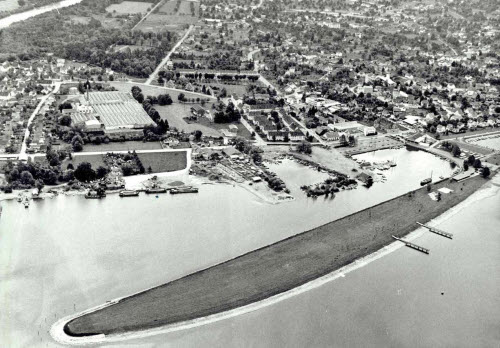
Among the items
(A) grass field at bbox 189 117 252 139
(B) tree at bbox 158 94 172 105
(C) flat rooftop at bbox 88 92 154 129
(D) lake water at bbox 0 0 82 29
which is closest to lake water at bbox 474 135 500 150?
(A) grass field at bbox 189 117 252 139

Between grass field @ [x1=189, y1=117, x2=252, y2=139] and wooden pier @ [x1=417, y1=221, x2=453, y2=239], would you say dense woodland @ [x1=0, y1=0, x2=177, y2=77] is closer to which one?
grass field @ [x1=189, y1=117, x2=252, y2=139]

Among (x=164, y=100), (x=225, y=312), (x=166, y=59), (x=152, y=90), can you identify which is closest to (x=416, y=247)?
(x=225, y=312)

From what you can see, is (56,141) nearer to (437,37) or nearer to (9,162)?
(9,162)

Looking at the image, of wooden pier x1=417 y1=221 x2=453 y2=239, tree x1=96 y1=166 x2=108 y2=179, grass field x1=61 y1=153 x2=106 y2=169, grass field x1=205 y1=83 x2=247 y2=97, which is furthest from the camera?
grass field x1=205 y1=83 x2=247 y2=97

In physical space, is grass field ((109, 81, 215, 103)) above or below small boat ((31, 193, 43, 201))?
above

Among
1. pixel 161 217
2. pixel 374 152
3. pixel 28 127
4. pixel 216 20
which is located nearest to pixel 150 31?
pixel 216 20

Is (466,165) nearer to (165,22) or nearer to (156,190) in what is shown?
(156,190)
